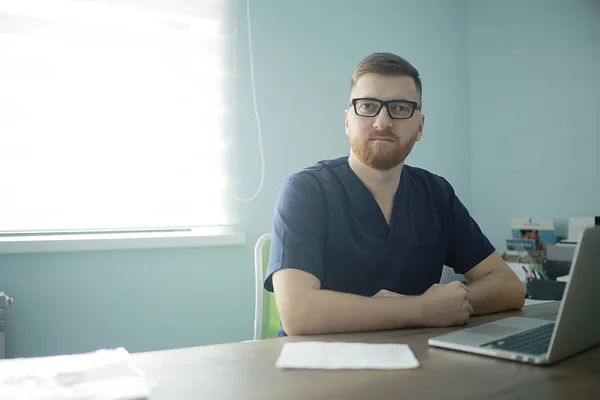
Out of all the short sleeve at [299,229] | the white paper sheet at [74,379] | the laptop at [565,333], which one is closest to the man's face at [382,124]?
the short sleeve at [299,229]

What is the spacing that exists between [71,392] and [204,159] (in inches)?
69.7

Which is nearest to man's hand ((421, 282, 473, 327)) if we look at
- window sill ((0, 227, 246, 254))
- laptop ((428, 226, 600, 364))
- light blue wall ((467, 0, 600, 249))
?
laptop ((428, 226, 600, 364))

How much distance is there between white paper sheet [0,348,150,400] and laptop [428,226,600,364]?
0.52 m

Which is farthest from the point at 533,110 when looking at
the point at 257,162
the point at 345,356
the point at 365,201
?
the point at 345,356

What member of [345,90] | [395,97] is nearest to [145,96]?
[345,90]

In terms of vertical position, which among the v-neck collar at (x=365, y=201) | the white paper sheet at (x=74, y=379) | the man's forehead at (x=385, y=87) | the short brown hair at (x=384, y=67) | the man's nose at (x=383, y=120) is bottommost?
the white paper sheet at (x=74, y=379)

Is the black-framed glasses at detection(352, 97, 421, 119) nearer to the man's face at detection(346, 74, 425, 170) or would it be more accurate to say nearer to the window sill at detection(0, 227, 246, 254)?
the man's face at detection(346, 74, 425, 170)

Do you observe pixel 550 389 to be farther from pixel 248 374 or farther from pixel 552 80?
pixel 552 80

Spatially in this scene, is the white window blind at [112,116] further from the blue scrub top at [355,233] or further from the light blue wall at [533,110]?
the light blue wall at [533,110]

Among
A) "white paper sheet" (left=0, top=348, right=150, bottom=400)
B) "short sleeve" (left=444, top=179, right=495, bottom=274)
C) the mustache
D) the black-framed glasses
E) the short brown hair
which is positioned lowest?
"white paper sheet" (left=0, top=348, right=150, bottom=400)

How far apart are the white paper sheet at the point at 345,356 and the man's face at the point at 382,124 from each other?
669mm

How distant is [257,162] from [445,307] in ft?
4.87

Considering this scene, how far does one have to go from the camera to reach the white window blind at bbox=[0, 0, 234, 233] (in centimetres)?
212

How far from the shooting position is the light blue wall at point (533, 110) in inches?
103
